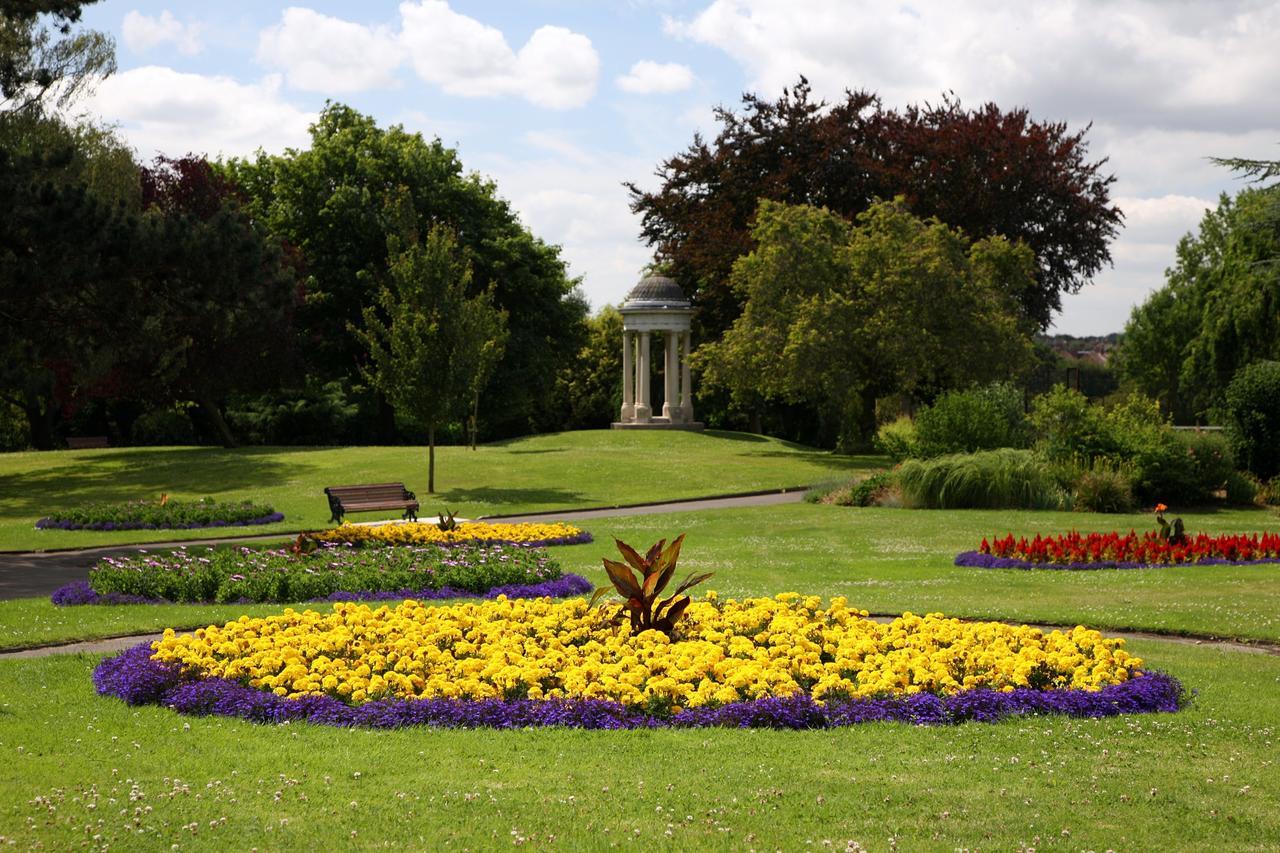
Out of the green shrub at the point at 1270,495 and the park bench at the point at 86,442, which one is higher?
the park bench at the point at 86,442

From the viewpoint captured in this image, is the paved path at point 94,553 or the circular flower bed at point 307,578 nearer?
the circular flower bed at point 307,578

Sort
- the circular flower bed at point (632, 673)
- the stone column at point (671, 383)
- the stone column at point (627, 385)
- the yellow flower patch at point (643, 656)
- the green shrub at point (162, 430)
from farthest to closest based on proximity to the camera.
Answer: the green shrub at point (162, 430), the stone column at point (627, 385), the stone column at point (671, 383), the yellow flower patch at point (643, 656), the circular flower bed at point (632, 673)

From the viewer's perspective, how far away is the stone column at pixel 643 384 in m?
48.8

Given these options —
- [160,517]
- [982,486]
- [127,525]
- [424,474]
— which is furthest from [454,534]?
[424,474]

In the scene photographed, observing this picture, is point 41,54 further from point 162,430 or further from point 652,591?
point 652,591

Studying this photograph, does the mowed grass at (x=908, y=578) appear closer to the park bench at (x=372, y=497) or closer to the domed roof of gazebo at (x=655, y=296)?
the park bench at (x=372, y=497)

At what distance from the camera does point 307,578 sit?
14891 millimetres

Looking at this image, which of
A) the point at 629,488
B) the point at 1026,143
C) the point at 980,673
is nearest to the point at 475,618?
the point at 980,673

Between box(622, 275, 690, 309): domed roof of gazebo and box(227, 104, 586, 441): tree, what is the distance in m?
5.25

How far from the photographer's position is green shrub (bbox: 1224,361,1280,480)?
2848 centimetres

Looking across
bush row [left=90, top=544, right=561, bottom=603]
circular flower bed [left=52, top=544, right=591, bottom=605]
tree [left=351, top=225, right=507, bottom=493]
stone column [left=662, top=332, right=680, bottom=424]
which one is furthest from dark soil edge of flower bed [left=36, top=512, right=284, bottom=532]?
stone column [left=662, top=332, right=680, bottom=424]

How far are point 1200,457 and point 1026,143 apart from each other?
815 inches

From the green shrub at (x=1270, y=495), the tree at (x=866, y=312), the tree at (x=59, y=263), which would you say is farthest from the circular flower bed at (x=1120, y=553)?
the tree at (x=866, y=312)

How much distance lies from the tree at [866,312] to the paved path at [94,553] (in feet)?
24.1
